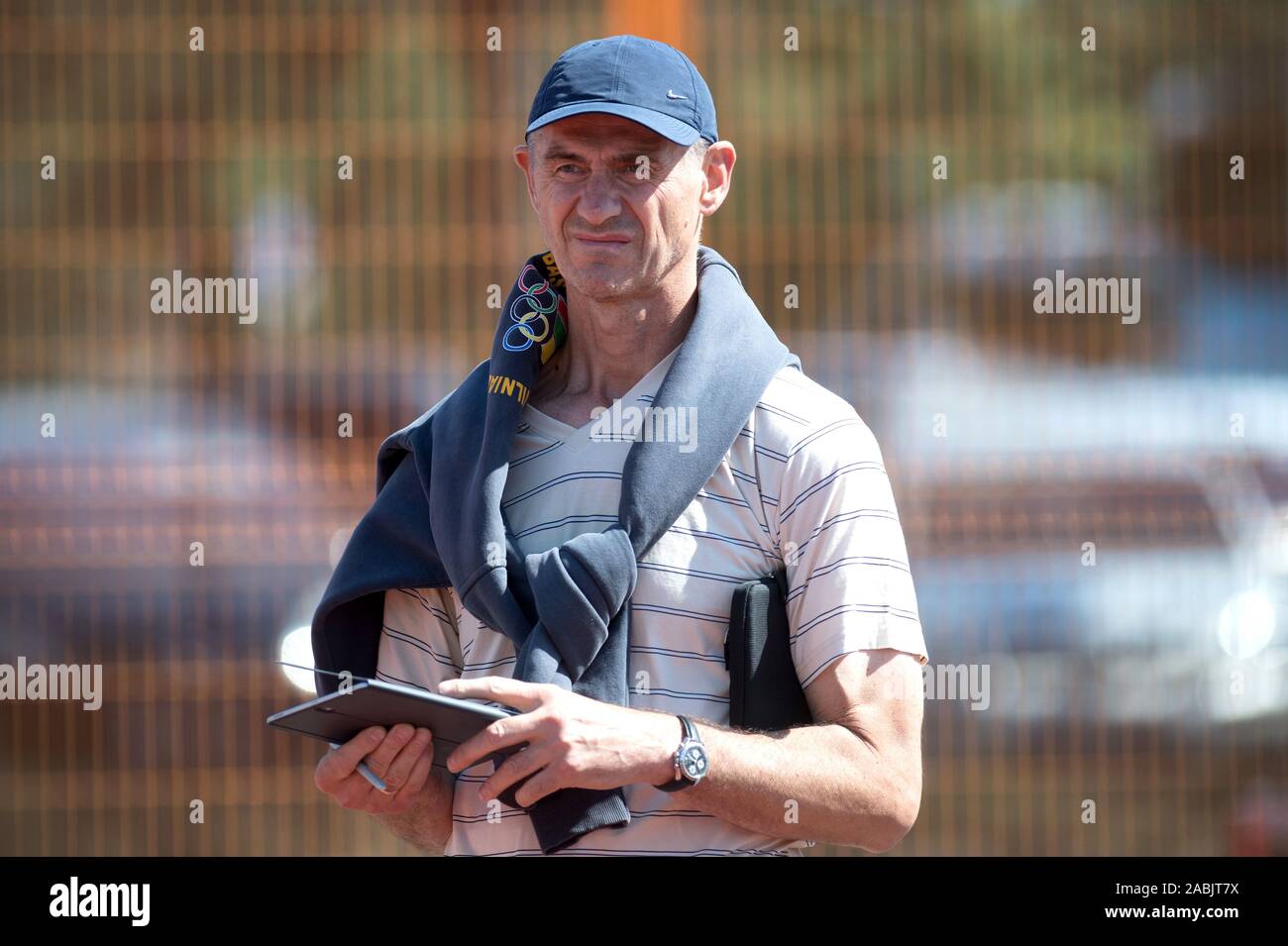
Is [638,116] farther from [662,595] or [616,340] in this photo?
[662,595]

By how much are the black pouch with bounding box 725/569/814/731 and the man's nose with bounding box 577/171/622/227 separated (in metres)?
0.58

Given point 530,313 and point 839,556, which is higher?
point 530,313

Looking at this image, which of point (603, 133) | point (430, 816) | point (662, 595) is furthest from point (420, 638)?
point (603, 133)

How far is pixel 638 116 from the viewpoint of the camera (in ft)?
7.81

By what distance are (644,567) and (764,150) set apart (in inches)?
140

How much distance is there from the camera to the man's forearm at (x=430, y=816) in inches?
97.9

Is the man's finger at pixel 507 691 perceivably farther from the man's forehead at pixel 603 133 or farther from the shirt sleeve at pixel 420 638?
the man's forehead at pixel 603 133

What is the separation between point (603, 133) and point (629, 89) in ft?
0.25

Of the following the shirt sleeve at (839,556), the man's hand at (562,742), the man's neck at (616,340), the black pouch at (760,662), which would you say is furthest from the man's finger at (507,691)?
the man's neck at (616,340)

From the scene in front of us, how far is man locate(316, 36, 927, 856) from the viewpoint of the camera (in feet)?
7.25

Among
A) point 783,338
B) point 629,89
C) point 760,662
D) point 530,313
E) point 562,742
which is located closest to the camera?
point 562,742

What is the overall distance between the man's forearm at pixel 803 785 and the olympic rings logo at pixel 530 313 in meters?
0.69

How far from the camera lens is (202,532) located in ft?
17.7
